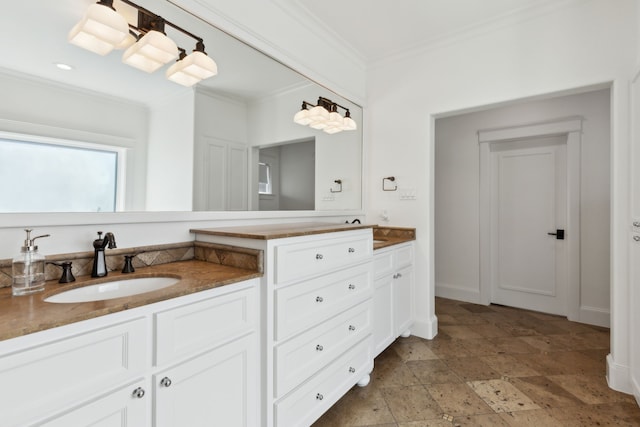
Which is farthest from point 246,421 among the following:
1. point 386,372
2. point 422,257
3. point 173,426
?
point 422,257

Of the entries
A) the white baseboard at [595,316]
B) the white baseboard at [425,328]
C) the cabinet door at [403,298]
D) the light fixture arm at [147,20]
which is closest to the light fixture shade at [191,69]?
the light fixture arm at [147,20]

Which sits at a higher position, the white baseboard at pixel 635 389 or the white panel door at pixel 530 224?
the white panel door at pixel 530 224

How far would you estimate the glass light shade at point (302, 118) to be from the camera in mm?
2342

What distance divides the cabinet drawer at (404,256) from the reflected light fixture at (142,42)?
1.96 meters

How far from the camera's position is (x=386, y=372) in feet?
7.26

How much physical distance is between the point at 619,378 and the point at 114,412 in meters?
2.94

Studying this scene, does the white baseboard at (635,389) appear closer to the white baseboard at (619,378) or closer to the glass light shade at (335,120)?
the white baseboard at (619,378)

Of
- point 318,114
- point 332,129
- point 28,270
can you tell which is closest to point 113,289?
point 28,270

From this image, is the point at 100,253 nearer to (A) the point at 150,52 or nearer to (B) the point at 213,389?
(B) the point at 213,389

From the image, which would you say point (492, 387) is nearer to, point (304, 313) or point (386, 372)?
point (386, 372)

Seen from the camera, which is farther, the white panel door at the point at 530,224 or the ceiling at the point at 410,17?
the white panel door at the point at 530,224

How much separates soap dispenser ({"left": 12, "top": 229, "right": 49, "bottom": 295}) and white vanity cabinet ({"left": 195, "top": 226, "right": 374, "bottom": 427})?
0.68 m

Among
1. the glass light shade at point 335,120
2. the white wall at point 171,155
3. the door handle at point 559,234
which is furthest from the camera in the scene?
the door handle at point 559,234

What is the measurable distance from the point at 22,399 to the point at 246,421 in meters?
0.82
